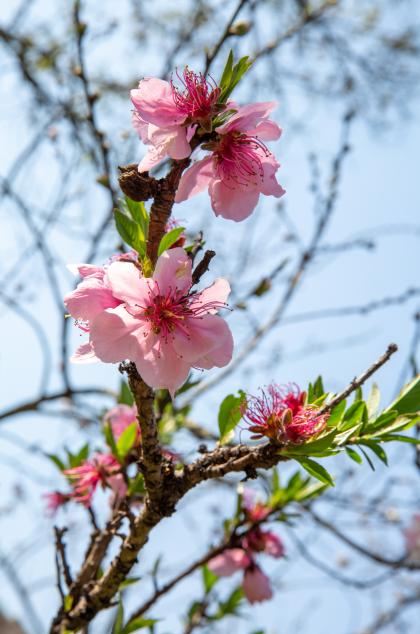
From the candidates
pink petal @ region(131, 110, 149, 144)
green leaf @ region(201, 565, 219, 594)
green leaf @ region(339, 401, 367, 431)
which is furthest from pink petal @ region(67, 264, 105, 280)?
green leaf @ region(201, 565, 219, 594)

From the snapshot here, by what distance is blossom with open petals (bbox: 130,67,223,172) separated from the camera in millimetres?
1013

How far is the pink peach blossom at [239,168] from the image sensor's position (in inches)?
41.9

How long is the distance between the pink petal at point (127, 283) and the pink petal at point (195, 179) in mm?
168

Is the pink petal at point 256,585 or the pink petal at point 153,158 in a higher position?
the pink petal at point 153,158

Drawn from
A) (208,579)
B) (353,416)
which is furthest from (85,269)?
(208,579)

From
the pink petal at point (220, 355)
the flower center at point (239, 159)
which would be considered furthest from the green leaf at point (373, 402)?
the flower center at point (239, 159)

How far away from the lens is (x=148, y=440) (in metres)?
1.02

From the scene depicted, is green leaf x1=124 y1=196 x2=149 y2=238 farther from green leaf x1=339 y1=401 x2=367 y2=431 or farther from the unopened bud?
the unopened bud

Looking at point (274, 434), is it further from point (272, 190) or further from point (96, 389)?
point (96, 389)

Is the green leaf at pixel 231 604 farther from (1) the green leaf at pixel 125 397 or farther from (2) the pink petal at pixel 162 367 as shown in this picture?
(2) the pink petal at pixel 162 367

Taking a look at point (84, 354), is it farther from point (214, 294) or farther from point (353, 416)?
point (353, 416)

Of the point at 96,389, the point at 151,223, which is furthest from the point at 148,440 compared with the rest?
the point at 96,389

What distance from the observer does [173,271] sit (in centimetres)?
96

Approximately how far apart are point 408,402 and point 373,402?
0.07m
